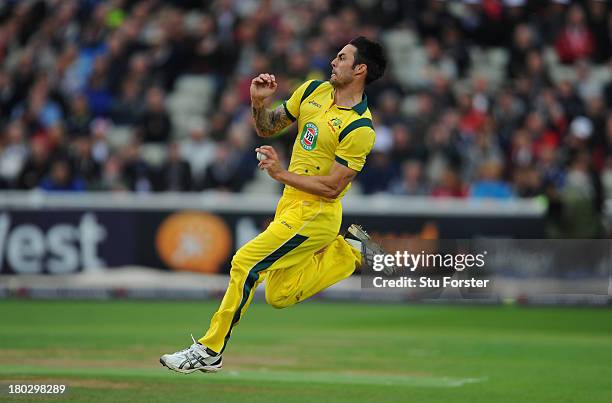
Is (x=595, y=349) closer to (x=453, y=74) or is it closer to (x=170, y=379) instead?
(x=170, y=379)

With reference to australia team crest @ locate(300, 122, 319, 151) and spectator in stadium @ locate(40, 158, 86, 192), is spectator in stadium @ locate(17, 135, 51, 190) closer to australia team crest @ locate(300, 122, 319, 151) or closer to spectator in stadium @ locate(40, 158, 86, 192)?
spectator in stadium @ locate(40, 158, 86, 192)

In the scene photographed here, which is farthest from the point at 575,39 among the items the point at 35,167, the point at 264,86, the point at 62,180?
the point at 264,86

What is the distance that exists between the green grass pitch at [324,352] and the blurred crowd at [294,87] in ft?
8.40

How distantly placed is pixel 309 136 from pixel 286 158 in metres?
11.3

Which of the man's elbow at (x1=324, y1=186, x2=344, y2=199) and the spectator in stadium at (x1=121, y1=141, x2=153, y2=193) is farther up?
the man's elbow at (x1=324, y1=186, x2=344, y2=199)

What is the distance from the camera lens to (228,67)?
24.0m

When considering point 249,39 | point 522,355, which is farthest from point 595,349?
point 249,39

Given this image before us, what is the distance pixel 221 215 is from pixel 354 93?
33.8 ft

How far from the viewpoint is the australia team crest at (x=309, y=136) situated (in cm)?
1017

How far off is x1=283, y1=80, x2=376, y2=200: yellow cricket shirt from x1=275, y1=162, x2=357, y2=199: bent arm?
70 millimetres

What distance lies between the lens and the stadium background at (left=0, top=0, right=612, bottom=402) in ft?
55.2

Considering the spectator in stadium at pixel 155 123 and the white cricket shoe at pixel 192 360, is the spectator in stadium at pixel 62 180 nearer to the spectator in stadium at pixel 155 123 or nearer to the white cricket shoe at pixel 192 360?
the spectator in stadium at pixel 155 123

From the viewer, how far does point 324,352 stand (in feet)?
45.6

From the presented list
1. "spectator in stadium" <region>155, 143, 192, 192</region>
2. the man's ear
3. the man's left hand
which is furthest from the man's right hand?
"spectator in stadium" <region>155, 143, 192, 192</region>
